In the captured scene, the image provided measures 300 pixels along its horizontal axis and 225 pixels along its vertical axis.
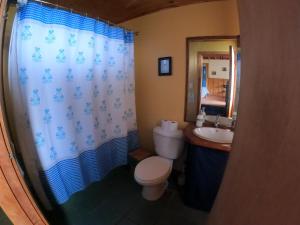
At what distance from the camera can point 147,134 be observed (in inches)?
99.2

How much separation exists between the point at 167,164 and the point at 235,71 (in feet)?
4.26

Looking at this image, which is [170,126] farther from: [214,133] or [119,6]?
[119,6]

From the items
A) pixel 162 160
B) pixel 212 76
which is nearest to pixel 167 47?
pixel 212 76

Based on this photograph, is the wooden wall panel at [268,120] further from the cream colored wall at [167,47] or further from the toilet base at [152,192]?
the cream colored wall at [167,47]

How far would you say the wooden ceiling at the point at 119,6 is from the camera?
177 cm

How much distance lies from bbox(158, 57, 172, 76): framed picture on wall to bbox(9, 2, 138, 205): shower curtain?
0.41 m

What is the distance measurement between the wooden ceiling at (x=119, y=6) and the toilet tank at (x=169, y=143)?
150cm

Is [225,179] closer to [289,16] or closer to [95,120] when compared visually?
[289,16]

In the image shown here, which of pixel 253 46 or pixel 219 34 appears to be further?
pixel 219 34

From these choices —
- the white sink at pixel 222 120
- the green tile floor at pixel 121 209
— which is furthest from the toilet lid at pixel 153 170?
the white sink at pixel 222 120

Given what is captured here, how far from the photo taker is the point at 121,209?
5.63ft

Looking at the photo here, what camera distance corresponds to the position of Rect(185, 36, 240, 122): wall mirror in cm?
178

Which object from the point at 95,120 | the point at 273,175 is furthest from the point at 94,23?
the point at 273,175

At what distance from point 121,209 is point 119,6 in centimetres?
231
